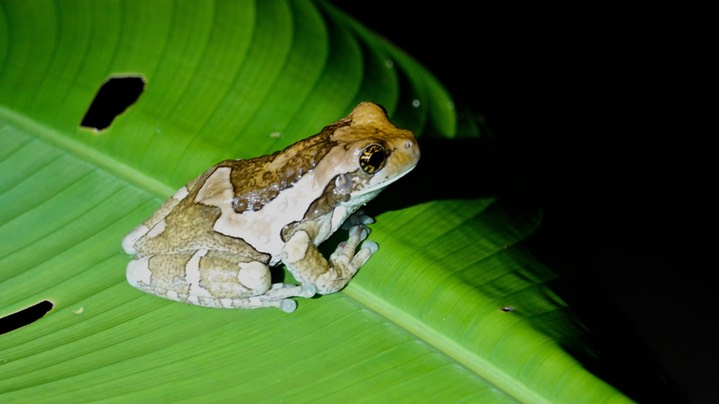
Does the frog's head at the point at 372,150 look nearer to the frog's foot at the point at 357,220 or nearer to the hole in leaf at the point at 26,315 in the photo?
the frog's foot at the point at 357,220

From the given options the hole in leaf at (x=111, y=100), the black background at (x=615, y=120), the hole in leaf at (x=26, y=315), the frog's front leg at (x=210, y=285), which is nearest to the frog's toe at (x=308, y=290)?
the frog's front leg at (x=210, y=285)

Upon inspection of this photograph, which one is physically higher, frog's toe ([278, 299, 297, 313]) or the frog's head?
the frog's head

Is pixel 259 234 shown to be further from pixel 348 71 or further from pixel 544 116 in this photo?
pixel 544 116

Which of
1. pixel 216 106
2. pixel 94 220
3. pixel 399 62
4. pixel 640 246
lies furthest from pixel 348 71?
pixel 640 246

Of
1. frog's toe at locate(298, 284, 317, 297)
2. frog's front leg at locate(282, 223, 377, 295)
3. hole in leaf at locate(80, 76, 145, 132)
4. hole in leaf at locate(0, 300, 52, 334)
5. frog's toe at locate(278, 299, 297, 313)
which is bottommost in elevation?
hole in leaf at locate(0, 300, 52, 334)

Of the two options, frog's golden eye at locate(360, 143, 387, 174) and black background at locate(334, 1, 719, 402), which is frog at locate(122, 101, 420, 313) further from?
black background at locate(334, 1, 719, 402)

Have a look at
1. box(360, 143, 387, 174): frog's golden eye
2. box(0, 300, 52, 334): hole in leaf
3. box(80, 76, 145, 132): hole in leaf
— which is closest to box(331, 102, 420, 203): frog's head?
→ box(360, 143, 387, 174): frog's golden eye
